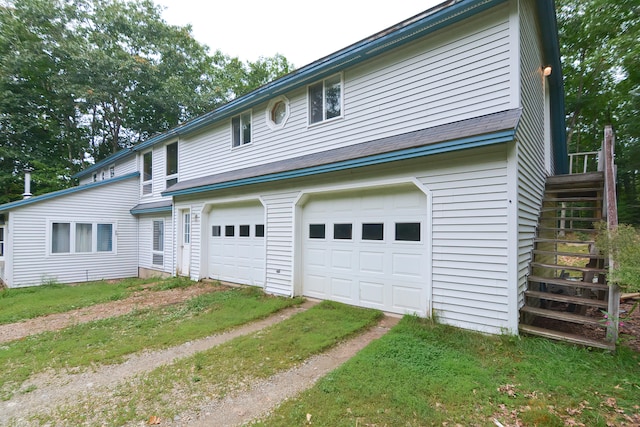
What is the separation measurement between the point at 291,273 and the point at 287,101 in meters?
4.50

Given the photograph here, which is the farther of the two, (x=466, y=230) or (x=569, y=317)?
(x=466, y=230)

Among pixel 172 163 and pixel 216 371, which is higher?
pixel 172 163

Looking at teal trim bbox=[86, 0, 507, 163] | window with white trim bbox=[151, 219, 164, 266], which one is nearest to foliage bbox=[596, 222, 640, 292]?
teal trim bbox=[86, 0, 507, 163]

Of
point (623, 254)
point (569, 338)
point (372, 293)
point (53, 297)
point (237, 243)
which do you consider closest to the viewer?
point (623, 254)

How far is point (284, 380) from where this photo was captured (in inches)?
133

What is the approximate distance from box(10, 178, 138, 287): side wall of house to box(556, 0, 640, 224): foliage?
23.7 m

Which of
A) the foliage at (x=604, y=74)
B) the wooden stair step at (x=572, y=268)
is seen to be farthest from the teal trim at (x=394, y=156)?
the foliage at (x=604, y=74)

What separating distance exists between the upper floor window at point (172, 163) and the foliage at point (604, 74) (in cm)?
2033

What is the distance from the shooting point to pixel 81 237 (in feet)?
37.5

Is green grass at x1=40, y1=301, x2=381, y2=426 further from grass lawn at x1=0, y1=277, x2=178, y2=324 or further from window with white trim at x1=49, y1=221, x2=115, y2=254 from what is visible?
window with white trim at x1=49, y1=221, x2=115, y2=254

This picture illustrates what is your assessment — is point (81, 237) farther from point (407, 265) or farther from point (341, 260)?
point (407, 265)

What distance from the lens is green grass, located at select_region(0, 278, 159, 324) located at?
22.7ft

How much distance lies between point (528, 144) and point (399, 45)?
3066 mm

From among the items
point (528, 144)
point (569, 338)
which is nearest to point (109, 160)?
point (528, 144)
